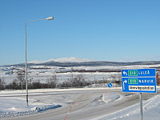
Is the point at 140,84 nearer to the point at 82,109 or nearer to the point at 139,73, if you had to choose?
the point at 139,73

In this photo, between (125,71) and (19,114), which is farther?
(19,114)

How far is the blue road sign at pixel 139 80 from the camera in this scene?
9.39 meters

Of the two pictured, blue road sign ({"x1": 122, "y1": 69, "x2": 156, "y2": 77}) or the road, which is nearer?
blue road sign ({"x1": 122, "y1": 69, "x2": 156, "y2": 77})

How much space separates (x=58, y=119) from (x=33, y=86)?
54980mm

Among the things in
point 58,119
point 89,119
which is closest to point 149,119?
point 89,119

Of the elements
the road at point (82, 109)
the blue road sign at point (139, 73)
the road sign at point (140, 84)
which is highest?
the blue road sign at point (139, 73)

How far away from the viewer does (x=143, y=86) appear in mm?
9555

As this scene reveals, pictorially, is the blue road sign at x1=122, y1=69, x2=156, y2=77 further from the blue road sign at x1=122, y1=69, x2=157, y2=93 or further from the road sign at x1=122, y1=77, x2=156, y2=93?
the road sign at x1=122, y1=77, x2=156, y2=93

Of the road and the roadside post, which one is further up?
the roadside post

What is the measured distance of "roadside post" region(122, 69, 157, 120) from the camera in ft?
30.8

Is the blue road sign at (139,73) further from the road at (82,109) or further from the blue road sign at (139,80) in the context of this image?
the road at (82,109)

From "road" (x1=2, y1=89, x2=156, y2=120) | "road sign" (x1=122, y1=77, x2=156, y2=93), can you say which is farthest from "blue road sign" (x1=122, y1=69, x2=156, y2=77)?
"road" (x1=2, y1=89, x2=156, y2=120)

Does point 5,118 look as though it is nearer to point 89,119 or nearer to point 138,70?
point 89,119

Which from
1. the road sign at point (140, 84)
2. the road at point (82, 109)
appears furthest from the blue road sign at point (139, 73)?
the road at point (82, 109)
